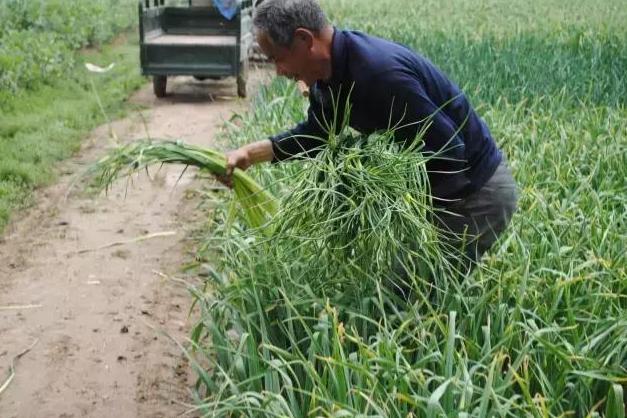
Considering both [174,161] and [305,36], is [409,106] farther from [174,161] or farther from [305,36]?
[174,161]

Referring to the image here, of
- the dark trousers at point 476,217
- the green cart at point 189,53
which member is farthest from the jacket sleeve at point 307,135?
the green cart at point 189,53

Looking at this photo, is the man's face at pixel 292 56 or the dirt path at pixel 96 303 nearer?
the man's face at pixel 292 56

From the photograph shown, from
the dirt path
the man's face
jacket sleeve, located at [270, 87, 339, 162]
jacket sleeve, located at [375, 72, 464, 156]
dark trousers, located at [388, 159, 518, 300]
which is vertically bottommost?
the dirt path

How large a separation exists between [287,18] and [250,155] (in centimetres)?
69

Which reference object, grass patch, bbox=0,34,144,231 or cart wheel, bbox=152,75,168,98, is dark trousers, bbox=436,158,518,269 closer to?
grass patch, bbox=0,34,144,231

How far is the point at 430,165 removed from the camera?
121 inches

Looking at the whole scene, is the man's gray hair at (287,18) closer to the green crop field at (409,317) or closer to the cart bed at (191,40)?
the green crop field at (409,317)

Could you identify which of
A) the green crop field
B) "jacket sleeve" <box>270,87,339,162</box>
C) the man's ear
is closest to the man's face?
the man's ear

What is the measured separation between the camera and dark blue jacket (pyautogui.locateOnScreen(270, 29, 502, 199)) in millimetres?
2805

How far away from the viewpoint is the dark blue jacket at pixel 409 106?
2805 millimetres

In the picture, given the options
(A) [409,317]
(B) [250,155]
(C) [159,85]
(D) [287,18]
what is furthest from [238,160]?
(C) [159,85]

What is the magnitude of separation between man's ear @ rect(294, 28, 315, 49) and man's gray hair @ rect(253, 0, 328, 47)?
0.04 feet

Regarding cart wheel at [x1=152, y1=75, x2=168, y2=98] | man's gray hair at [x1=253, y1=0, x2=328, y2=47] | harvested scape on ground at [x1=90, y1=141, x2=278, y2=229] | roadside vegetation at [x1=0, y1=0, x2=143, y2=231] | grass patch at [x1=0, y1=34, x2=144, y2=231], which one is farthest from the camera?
cart wheel at [x1=152, y1=75, x2=168, y2=98]

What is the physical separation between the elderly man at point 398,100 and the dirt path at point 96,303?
83cm
